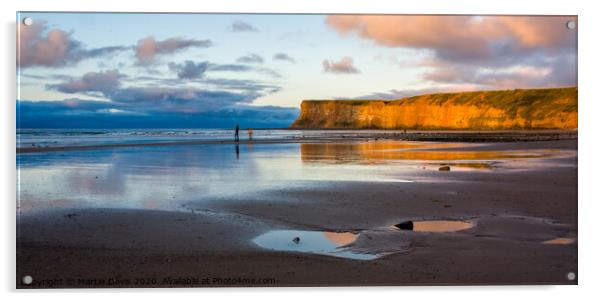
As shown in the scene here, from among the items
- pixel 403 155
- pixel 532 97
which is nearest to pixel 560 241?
pixel 403 155

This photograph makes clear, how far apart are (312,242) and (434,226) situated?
64.7 inches

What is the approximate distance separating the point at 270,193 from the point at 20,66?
13.8 feet

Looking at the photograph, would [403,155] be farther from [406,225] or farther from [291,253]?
[291,253]

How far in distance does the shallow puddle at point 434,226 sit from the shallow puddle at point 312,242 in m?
0.71

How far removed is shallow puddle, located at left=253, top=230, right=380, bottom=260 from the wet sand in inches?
4.1

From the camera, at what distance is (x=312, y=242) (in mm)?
5883

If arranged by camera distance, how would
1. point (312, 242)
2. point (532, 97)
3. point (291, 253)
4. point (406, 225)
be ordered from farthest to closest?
point (532, 97) → point (406, 225) → point (312, 242) → point (291, 253)

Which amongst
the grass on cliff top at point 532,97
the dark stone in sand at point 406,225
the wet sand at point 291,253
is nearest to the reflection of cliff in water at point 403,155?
the grass on cliff top at point 532,97

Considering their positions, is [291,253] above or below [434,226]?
below

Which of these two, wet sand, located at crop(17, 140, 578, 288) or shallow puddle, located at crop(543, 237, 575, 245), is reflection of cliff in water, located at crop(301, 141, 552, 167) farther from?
shallow puddle, located at crop(543, 237, 575, 245)

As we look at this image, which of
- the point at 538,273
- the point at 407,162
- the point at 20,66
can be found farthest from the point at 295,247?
the point at 407,162

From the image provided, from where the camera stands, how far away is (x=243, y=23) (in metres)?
6.62

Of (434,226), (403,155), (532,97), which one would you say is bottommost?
(434,226)
